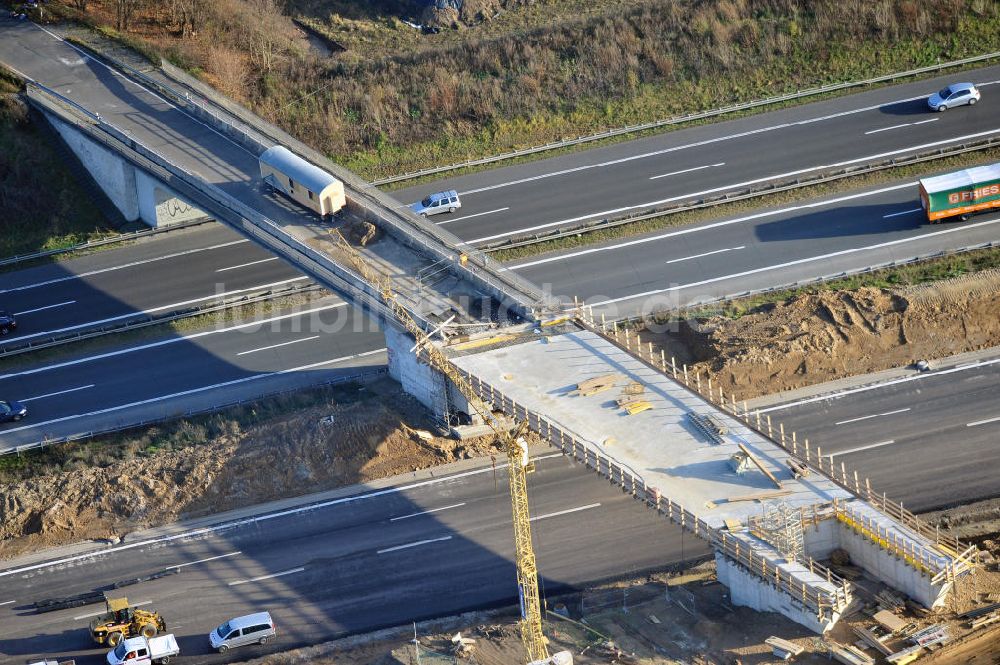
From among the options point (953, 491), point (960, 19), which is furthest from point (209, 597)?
point (960, 19)

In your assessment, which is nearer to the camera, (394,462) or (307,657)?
(307,657)

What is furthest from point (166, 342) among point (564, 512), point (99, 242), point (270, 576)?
point (564, 512)

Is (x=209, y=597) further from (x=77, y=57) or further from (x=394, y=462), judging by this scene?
(x=77, y=57)

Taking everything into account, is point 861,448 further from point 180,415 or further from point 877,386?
point 180,415

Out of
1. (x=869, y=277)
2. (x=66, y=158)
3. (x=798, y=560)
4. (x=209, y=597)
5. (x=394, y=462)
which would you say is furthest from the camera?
(x=66, y=158)

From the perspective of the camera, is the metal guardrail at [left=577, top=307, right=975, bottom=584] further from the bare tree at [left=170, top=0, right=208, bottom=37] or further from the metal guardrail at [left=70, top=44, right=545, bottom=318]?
the bare tree at [left=170, top=0, right=208, bottom=37]
